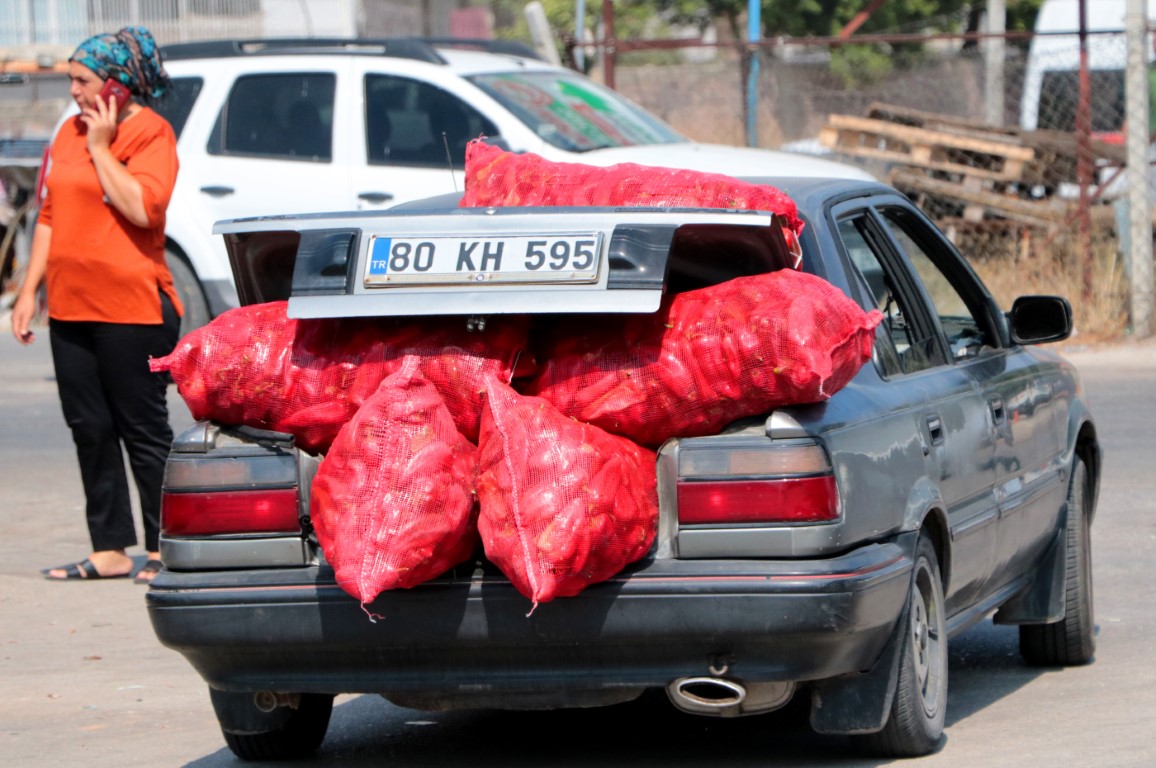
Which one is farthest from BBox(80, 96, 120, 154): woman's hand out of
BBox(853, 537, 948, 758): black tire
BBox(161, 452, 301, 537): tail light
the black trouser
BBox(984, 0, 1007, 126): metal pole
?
BBox(984, 0, 1007, 126): metal pole

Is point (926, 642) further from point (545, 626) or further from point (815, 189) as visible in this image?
point (815, 189)

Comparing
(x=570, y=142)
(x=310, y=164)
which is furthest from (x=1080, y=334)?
(x=310, y=164)

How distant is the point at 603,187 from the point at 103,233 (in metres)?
2.87

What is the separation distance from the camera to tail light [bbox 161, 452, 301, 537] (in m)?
4.22

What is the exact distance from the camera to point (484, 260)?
4.20m

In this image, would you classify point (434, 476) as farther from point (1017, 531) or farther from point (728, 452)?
point (1017, 531)

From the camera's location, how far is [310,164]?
11727mm

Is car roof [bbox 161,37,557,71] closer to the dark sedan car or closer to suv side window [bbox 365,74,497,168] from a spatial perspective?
suv side window [bbox 365,74,497,168]

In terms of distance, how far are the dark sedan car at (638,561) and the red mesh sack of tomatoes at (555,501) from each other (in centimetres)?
10

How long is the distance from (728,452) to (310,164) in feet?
26.6

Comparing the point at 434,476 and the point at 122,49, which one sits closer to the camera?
the point at 434,476

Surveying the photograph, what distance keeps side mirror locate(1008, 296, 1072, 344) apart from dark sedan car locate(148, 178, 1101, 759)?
0.81 metres

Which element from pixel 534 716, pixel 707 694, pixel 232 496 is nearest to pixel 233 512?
pixel 232 496

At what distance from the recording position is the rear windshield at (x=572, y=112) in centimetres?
1144
